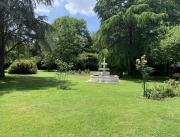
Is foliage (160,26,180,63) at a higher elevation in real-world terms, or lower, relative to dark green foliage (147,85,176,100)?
higher

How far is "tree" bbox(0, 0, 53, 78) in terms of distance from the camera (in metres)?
25.2

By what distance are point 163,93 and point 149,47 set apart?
53.6 feet

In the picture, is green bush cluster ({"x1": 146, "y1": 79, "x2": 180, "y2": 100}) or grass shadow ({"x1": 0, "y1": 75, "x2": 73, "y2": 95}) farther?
grass shadow ({"x1": 0, "y1": 75, "x2": 73, "y2": 95})

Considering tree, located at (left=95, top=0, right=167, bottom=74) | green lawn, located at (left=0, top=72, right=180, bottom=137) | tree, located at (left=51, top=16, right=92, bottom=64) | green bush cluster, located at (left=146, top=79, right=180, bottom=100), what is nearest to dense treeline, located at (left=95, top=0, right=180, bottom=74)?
tree, located at (left=95, top=0, right=167, bottom=74)

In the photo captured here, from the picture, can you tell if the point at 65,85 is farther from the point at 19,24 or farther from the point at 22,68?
the point at 22,68

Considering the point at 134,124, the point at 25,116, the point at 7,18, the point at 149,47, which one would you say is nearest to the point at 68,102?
the point at 25,116

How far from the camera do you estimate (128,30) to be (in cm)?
3381

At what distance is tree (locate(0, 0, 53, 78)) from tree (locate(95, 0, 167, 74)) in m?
7.55

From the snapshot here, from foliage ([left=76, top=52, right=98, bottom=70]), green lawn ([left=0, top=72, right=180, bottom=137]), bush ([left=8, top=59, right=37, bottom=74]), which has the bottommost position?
green lawn ([left=0, top=72, right=180, bottom=137])

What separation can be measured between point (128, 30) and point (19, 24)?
39.4 ft

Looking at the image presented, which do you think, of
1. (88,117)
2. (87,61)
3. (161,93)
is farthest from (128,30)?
(88,117)

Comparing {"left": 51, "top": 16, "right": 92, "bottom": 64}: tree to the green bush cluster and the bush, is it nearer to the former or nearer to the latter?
the bush

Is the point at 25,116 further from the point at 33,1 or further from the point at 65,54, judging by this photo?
the point at 65,54

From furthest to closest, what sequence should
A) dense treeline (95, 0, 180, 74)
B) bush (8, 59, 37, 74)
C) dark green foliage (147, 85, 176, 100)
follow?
bush (8, 59, 37, 74) → dense treeline (95, 0, 180, 74) → dark green foliage (147, 85, 176, 100)
